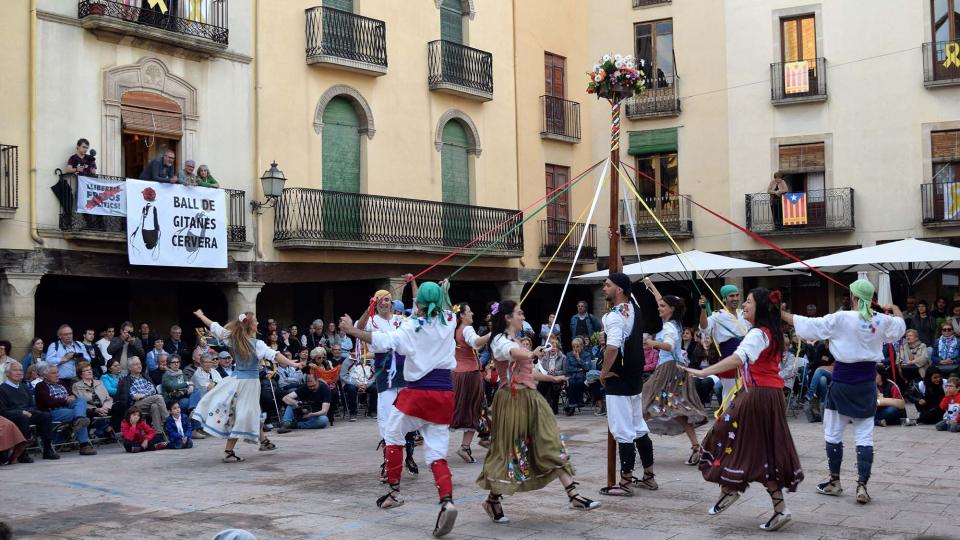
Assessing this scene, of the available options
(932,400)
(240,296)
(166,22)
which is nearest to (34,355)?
(240,296)

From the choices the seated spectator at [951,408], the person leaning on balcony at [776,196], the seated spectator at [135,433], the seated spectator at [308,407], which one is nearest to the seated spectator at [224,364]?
the seated spectator at [308,407]

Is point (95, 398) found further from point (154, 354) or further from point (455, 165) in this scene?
point (455, 165)

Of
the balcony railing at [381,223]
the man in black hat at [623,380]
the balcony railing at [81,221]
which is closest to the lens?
the man in black hat at [623,380]

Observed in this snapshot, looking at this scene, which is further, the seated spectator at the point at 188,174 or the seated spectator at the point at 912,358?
the seated spectator at the point at 188,174

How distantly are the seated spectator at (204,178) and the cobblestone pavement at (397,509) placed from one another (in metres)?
6.64

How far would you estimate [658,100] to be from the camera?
1104 inches

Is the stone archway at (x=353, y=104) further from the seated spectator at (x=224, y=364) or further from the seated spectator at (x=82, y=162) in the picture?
the seated spectator at (x=224, y=364)

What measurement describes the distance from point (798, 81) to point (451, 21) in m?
8.89

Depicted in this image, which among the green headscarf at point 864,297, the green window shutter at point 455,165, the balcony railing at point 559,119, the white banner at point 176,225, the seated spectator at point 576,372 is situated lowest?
the seated spectator at point 576,372

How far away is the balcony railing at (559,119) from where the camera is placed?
27125 millimetres

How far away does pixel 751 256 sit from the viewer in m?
27.2

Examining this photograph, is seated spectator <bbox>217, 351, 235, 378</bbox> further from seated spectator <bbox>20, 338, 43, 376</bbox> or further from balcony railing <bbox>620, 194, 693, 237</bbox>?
balcony railing <bbox>620, 194, 693, 237</bbox>

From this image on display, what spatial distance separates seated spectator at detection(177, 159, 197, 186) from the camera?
1839 cm

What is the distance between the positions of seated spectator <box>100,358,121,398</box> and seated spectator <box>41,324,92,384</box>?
35 cm
